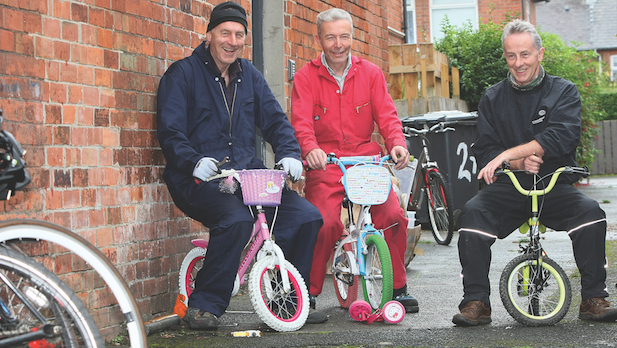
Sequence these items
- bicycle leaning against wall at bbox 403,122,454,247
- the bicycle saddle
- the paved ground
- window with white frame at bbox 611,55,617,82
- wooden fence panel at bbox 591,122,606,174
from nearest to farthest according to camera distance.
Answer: the bicycle saddle, the paved ground, bicycle leaning against wall at bbox 403,122,454,247, wooden fence panel at bbox 591,122,606,174, window with white frame at bbox 611,55,617,82

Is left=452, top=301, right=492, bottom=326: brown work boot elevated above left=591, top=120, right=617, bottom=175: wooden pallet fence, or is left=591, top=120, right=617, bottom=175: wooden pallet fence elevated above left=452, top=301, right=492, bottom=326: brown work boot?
left=591, top=120, right=617, bottom=175: wooden pallet fence

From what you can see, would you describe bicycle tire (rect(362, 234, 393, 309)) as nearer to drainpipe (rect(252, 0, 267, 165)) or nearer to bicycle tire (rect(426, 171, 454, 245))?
drainpipe (rect(252, 0, 267, 165))

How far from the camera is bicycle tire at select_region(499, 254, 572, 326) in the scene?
4367 millimetres

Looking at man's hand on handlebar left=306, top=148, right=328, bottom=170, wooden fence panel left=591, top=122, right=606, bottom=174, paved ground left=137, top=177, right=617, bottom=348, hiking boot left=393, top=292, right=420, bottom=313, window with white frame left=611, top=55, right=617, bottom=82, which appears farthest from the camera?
window with white frame left=611, top=55, right=617, bottom=82

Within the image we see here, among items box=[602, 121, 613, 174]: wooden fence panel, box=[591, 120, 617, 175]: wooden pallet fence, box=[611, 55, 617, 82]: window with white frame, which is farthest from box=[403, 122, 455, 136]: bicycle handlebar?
box=[611, 55, 617, 82]: window with white frame

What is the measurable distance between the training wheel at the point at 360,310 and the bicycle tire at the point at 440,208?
4214 mm

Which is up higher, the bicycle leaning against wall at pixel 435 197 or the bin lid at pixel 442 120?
the bin lid at pixel 442 120

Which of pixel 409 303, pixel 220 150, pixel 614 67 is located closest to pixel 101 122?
pixel 220 150

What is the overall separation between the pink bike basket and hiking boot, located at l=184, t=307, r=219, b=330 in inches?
27.5

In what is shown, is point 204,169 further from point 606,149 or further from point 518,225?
point 606,149

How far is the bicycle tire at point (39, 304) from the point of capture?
2.40 m

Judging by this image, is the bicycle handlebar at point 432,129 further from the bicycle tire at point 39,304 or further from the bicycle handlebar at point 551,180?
the bicycle tire at point 39,304

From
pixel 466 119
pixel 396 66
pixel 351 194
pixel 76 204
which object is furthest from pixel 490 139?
pixel 396 66


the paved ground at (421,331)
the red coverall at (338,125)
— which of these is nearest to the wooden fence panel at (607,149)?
the paved ground at (421,331)
